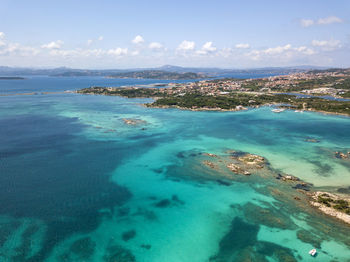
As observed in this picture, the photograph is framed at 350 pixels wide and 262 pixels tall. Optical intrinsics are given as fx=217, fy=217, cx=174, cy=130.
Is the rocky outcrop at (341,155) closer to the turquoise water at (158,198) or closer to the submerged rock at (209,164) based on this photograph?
the turquoise water at (158,198)

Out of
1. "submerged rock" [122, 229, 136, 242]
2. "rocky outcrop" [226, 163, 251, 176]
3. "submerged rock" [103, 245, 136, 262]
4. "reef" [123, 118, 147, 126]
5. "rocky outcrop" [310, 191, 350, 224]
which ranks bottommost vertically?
"submerged rock" [103, 245, 136, 262]

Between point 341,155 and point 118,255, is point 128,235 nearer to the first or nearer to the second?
point 118,255

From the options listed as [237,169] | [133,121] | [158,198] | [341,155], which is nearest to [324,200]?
[237,169]

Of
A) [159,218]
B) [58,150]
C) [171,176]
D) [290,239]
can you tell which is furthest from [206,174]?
[58,150]

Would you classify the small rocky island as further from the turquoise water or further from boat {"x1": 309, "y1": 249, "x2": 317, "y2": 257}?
boat {"x1": 309, "y1": 249, "x2": 317, "y2": 257}

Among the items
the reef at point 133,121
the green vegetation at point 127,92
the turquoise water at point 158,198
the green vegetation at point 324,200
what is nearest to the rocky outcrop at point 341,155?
the turquoise water at point 158,198

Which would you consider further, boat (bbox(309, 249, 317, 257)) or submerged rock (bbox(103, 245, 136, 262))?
boat (bbox(309, 249, 317, 257))

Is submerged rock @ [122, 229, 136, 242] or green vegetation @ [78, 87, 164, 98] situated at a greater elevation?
green vegetation @ [78, 87, 164, 98]

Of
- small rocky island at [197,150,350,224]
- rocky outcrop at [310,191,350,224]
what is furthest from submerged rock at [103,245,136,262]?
rocky outcrop at [310,191,350,224]

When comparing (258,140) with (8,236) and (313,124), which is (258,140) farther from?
(8,236)
